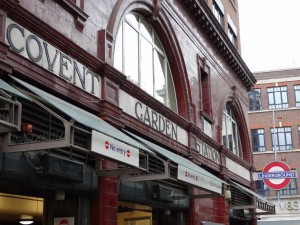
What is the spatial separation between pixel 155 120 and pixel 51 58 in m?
5.03

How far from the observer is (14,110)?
263 inches

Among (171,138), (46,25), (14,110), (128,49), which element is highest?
(128,49)

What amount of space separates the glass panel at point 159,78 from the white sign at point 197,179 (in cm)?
366

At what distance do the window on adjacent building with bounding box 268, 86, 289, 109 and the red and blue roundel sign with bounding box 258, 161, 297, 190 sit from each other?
71.3 ft

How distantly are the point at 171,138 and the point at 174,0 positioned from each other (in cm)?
484

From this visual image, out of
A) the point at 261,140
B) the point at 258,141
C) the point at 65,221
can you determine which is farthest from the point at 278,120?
the point at 65,221

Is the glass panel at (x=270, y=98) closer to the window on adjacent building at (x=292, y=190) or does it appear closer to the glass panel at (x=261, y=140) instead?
the glass panel at (x=261, y=140)

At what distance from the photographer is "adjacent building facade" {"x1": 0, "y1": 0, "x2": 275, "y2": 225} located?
8.36m

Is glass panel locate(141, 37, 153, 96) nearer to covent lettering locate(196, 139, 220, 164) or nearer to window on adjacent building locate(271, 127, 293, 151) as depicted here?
covent lettering locate(196, 139, 220, 164)

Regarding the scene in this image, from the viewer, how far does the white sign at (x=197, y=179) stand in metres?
10.9

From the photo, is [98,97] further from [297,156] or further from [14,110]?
[297,156]

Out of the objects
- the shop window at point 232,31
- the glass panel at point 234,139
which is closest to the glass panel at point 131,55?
the glass panel at point 234,139

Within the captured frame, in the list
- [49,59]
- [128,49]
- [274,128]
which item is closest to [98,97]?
[49,59]

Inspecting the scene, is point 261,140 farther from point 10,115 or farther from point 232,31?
point 10,115
